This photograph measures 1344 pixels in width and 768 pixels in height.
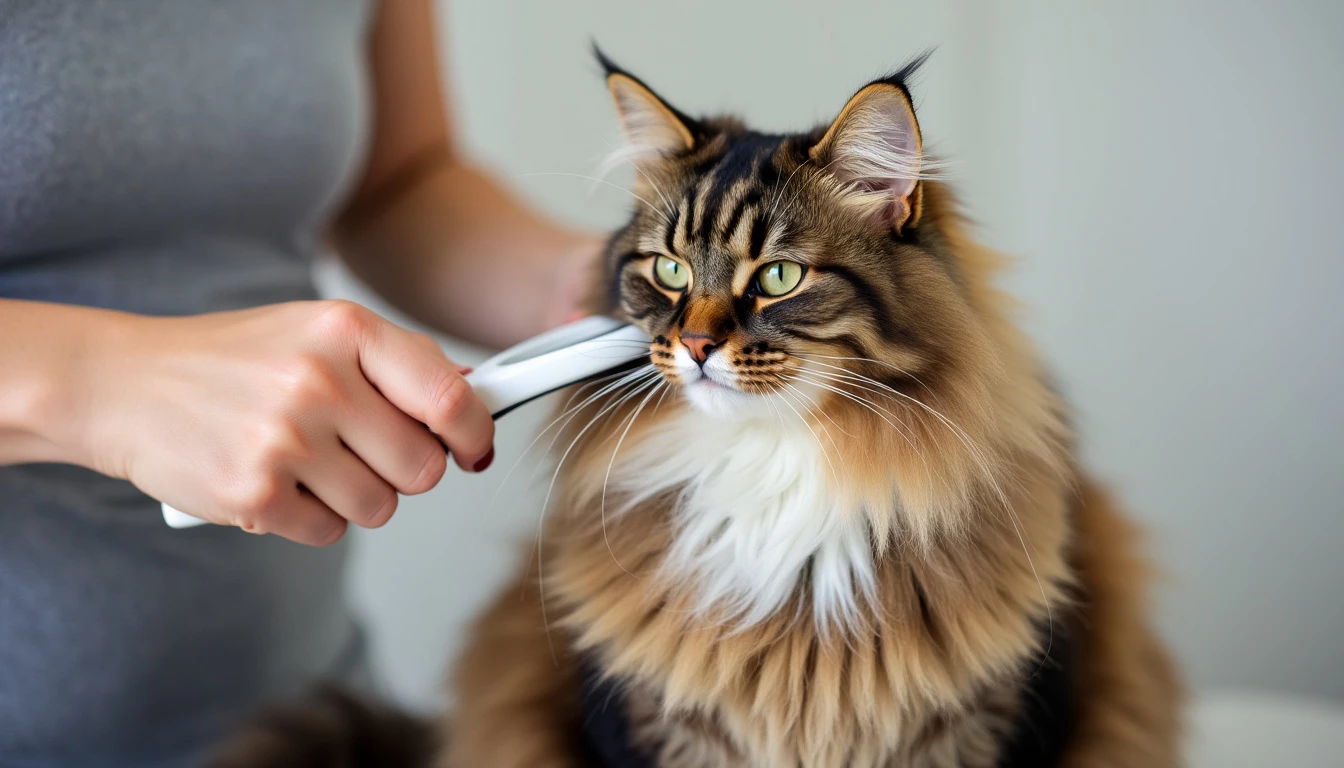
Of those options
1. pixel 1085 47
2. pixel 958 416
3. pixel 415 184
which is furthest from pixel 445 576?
pixel 1085 47

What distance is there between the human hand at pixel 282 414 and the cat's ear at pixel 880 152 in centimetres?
37

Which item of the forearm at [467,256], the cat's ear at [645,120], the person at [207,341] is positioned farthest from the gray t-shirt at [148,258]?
the cat's ear at [645,120]

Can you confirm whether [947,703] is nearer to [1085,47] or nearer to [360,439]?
[360,439]

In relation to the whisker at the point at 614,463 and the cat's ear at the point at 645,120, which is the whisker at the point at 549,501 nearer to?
the whisker at the point at 614,463

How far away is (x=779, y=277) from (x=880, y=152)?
0.13 m

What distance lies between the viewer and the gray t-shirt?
89 cm

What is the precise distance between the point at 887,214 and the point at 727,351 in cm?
19

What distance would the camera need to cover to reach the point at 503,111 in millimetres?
1859

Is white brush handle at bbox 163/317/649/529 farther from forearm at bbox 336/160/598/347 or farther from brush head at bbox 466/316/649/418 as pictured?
forearm at bbox 336/160/598/347

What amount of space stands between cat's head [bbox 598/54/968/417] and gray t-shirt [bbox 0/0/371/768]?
0.50 m

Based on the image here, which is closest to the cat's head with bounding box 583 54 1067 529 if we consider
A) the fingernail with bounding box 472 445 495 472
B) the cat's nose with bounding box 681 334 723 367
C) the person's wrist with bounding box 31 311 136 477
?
the cat's nose with bounding box 681 334 723 367

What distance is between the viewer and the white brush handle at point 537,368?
0.74 meters

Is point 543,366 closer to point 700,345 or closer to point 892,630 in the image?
point 700,345

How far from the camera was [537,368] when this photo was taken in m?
0.75
